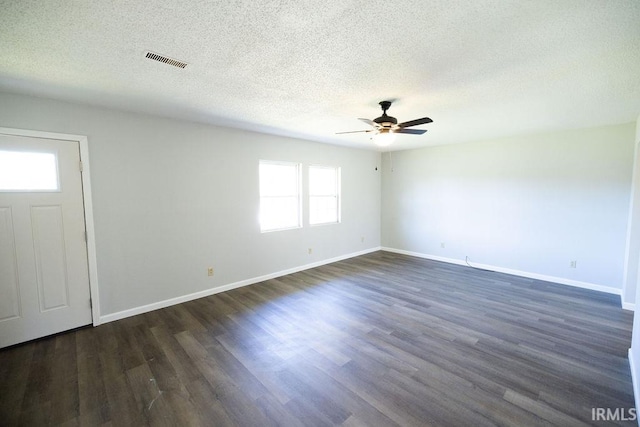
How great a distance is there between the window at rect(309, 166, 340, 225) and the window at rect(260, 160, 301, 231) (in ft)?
1.22

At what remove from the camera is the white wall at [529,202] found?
3891 millimetres

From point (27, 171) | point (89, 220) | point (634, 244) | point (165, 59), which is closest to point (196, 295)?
point (89, 220)

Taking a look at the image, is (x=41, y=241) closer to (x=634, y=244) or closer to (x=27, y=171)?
(x=27, y=171)

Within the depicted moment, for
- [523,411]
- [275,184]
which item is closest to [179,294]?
[275,184]

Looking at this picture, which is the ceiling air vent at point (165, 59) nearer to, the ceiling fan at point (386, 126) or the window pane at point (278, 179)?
the ceiling fan at point (386, 126)

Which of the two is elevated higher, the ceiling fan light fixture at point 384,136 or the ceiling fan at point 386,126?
the ceiling fan at point 386,126

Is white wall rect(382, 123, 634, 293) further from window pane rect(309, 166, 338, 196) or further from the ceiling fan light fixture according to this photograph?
the ceiling fan light fixture

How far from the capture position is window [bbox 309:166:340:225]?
A: 17.7ft

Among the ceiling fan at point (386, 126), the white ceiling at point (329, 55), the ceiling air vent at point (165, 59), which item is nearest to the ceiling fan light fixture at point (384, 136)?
the ceiling fan at point (386, 126)

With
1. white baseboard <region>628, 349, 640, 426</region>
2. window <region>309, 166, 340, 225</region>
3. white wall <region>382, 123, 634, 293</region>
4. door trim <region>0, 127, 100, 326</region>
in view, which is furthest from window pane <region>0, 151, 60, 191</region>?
white wall <region>382, 123, 634, 293</region>

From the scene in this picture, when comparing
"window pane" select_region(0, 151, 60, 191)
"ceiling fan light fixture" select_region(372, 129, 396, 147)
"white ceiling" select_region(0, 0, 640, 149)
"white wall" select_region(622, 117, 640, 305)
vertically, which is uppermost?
"white ceiling" select_region(0, 0, 640, 149)

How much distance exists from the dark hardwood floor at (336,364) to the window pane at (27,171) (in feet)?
5.39

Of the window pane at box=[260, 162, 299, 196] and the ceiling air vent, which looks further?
the window pane at box=[260, 162, 299, 196]

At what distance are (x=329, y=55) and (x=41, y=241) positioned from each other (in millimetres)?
3486
